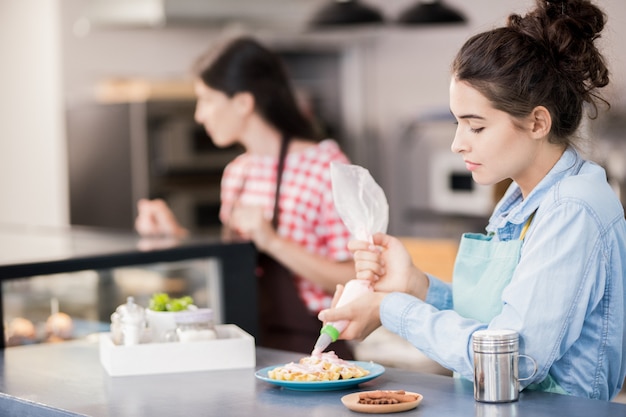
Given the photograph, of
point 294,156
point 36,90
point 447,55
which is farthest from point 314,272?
point 447,55

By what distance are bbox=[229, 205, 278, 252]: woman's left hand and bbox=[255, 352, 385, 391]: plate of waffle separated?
113 centimetres

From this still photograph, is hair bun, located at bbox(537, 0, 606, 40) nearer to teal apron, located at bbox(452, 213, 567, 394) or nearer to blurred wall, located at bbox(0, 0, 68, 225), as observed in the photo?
teal apron, located at bbox(452, 213, 567, 394)

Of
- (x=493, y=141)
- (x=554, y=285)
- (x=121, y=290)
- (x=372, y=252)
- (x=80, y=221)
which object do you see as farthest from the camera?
(x=80, y=221)

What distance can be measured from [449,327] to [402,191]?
18.7ft

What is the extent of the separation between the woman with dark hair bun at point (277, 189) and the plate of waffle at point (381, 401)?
4.17 ft

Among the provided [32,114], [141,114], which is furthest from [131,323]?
[32,114]

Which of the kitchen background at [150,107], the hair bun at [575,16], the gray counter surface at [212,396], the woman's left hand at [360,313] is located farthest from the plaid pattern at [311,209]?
the kitchen background at [150,107]

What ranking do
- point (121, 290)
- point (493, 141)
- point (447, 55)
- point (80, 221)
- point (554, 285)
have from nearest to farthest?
point (554, 285) → point (493, 141) → point (121, 290) → point (80, 221) → point (447, 55)

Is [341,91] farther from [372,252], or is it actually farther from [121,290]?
[372,252]

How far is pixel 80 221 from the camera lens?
626 cm

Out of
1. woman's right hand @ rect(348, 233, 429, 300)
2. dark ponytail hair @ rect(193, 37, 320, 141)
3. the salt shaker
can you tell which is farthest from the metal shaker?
dark ponytail hair @ rect(193, 37, 320, 141)

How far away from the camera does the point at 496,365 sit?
175 cm

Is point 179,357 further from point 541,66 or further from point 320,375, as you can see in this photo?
point 541,66

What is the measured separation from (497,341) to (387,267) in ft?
1.58
